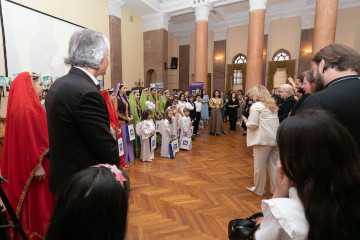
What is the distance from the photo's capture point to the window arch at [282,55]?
37.1 feet

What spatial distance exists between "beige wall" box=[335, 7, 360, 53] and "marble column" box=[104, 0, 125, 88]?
10.4m

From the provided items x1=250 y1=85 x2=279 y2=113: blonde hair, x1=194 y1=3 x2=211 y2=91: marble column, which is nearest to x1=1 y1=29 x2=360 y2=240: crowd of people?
x1=250 y1=85 x2=279 y2=113: blonde hair

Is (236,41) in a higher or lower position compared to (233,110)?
higher

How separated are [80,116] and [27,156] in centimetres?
102

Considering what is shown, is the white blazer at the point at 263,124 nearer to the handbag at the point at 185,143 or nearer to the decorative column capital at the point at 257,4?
the handbag at the point at 185,143

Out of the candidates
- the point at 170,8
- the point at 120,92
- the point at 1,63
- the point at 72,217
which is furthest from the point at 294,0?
the point at 72,217

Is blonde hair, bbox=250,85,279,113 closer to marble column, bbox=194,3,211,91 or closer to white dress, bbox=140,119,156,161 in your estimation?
white dress, bbox=140,119,156,161

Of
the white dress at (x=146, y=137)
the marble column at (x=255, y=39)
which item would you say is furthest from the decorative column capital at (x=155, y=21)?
the white dress at (x=146, y=137)

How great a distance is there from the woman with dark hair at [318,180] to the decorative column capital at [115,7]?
9.30m

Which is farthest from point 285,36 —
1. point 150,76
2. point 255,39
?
point 150,76

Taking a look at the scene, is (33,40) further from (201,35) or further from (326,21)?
(326,21)

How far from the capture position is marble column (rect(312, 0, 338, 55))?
661cm

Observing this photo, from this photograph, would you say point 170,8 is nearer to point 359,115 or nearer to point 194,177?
point 194,177

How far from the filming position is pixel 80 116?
1.14 metres
